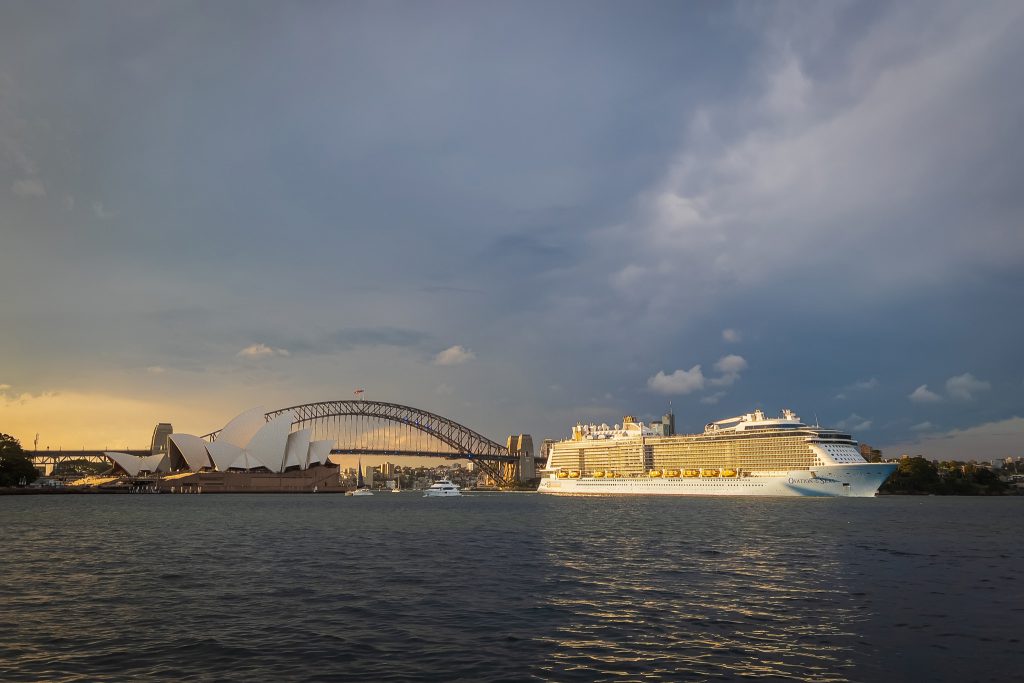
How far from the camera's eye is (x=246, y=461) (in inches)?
5477

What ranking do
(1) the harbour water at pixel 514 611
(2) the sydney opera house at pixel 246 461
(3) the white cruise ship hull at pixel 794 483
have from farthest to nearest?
(2) the sydney opera house at pixel 246 461
(3) the white cruise ship hull at pixel 794 483
(1) the harbour water at pixel 514 611

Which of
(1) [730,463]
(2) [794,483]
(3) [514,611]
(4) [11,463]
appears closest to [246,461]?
(4) [11,463]

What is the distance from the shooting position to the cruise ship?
96062 mm

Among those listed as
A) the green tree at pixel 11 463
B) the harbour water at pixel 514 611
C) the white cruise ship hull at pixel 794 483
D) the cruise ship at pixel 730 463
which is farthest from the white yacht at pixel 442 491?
the harbour water at pixel 514 611

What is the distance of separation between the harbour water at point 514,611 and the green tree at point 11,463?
10173cm

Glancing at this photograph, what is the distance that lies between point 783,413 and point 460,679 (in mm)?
105979

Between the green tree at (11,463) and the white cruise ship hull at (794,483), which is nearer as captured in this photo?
the white cruise ship hull at (794,483)

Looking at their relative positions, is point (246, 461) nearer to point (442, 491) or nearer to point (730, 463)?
point (442, 491)

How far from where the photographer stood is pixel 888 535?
37.3 metres

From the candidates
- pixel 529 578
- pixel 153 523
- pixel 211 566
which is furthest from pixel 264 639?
pixel 153 523

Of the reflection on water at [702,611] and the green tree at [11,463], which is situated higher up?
the green tree at [11,463]

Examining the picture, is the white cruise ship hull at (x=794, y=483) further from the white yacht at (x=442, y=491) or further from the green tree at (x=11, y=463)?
the green tree at (x=11, y=463)

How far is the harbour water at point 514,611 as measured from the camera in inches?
467

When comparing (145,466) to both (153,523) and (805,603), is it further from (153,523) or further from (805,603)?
(805,603)
